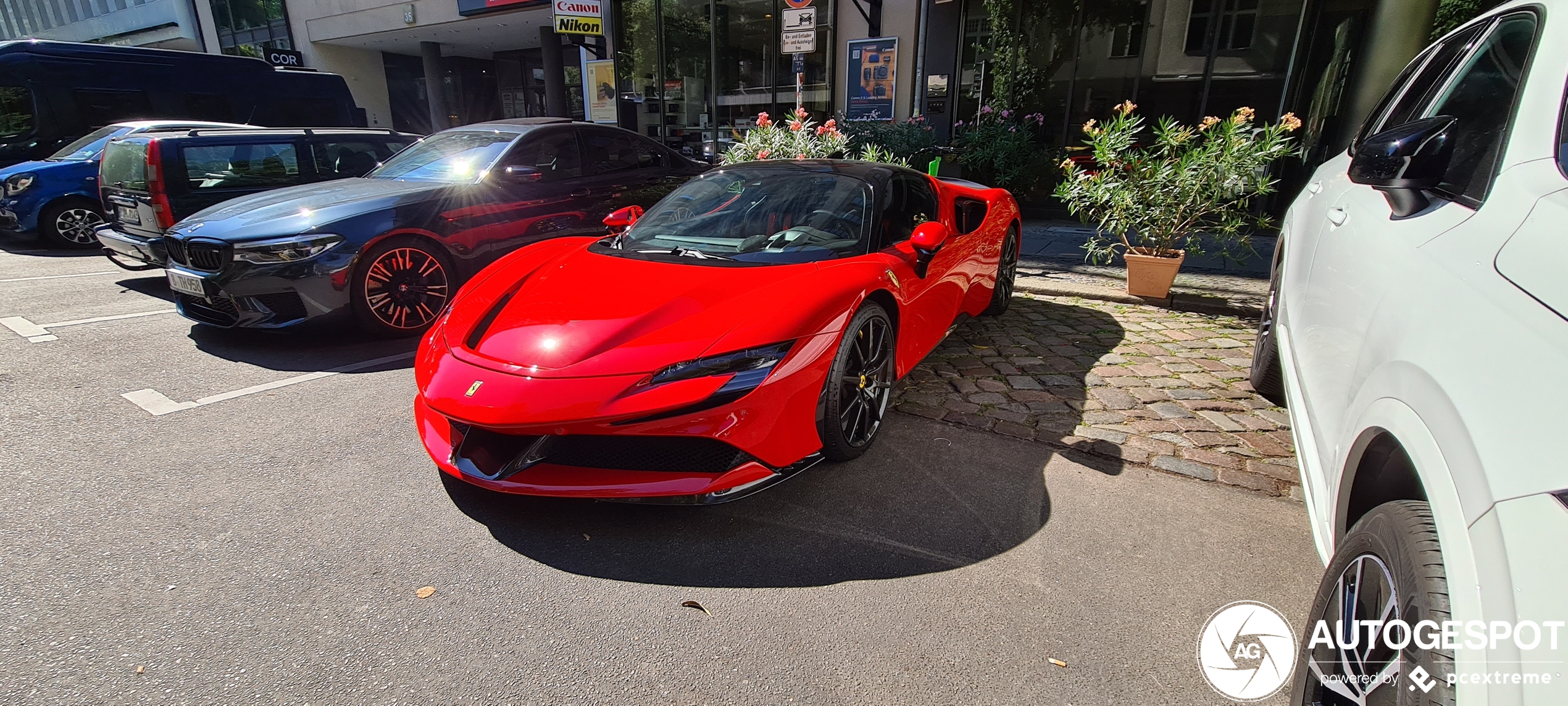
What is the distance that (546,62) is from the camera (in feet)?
59.1

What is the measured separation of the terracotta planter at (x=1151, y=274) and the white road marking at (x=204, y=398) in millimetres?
5747

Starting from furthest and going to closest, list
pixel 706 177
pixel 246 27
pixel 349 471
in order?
pixel 246 27 → pixel 706 177 → pixel 349 471

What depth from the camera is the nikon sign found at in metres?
14.5

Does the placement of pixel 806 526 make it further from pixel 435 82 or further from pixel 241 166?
pixel 435 82

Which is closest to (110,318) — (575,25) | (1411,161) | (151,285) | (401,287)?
(151,285)

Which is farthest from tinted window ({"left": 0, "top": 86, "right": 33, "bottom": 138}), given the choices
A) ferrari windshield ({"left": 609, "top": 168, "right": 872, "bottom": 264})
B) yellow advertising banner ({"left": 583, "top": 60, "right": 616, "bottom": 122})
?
ferrari windshield ({"left": 609, "top": 168, "right": 872, "bottom": 264})

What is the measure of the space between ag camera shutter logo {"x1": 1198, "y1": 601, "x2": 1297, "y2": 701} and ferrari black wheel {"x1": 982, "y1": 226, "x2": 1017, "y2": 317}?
3.31 metres

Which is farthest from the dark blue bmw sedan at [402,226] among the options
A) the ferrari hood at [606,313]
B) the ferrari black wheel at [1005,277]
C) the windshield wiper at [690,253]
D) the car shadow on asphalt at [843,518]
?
the ferrari black wheel at [1005,277]

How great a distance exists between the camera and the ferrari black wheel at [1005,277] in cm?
533

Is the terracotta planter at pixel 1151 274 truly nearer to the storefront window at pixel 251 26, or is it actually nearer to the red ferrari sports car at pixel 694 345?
the red ferrari sports car at pixel 694 345

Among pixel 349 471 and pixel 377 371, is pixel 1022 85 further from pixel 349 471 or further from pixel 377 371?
pixel 349 471

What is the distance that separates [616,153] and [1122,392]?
15.4 feet

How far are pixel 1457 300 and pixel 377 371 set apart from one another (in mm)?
4665

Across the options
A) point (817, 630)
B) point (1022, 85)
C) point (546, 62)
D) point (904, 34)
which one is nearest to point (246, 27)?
point (546, 62)
